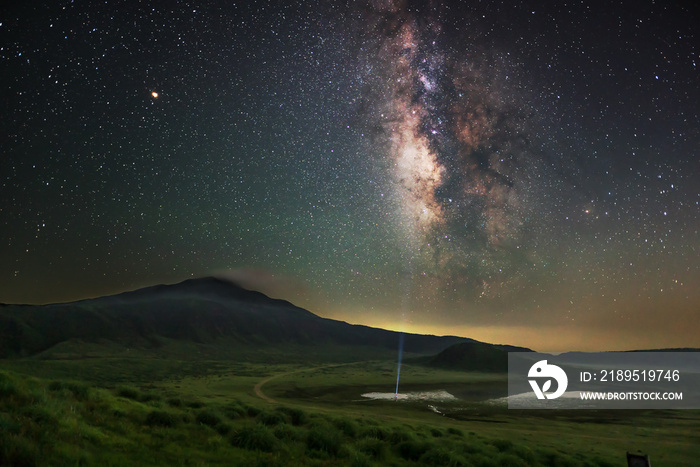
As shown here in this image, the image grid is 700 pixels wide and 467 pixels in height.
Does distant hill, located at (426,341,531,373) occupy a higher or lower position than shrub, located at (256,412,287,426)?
higher

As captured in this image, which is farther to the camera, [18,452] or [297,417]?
[297,417]

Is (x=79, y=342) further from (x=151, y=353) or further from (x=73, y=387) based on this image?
(x=73, y=387)

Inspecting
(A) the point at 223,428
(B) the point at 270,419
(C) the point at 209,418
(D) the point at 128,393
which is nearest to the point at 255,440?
(A) the point at 223,428

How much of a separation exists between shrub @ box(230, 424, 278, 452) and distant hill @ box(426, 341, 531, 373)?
125m

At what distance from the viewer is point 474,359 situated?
135 m

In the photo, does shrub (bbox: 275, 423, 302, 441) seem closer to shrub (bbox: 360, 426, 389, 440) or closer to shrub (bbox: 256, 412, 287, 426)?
shrub (bbox: 256, 412, 287, 426)

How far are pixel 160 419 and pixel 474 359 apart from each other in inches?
5227

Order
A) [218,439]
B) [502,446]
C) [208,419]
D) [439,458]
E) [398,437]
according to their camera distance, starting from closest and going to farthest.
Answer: [218,439]
[439,458]
[208,419]
[398,437]
[502,446]

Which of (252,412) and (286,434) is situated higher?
(286,434)

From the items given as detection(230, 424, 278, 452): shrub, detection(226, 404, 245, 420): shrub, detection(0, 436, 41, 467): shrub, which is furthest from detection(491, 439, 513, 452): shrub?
detection(0, 436, 41, 467): shrub

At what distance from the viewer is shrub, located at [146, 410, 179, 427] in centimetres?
1695

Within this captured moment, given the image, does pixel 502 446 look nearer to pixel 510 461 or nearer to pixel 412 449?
pixel 510 461

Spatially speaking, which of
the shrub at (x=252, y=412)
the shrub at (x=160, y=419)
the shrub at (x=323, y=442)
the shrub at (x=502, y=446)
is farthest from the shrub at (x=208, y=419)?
the shrub at (x=502, y=446)

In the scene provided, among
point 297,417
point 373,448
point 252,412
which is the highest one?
point 297,417
